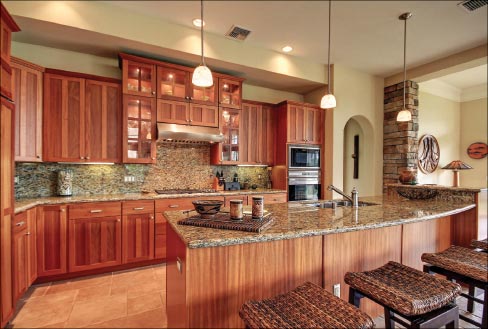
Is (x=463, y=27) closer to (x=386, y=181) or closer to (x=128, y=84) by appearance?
(x=386, y=181)

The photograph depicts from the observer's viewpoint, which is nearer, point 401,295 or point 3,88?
point 401,295

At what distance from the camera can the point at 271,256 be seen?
58.7 inches

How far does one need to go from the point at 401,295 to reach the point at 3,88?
2.98m

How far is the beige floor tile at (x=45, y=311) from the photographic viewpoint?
205 centimetres

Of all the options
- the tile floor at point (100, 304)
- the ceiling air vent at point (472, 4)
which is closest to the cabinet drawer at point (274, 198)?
the tile floor at point (100, 304)

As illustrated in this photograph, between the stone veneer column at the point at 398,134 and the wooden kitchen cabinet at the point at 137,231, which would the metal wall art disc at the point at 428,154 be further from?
the wooden kitchen cabinet at the point at 137,231

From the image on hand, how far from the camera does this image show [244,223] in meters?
1.45

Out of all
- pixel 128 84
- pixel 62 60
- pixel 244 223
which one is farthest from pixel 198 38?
pixel 244 223

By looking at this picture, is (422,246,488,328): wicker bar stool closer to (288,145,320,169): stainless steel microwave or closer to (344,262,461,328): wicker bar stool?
(344,262,461,328): wicker bar stool

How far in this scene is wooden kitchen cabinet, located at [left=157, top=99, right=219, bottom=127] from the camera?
11.1 feet

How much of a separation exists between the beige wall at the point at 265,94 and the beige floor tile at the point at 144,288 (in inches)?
129

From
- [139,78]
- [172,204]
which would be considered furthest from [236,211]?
[139,78]

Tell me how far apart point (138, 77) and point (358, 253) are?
3.24 m

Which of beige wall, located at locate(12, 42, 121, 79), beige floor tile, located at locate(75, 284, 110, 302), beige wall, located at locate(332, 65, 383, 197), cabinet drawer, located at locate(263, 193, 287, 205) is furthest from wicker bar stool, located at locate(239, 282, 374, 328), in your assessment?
beige wall, located at locate(12, 42, 121, 79)
